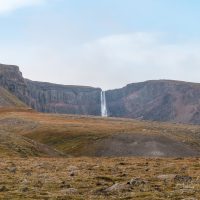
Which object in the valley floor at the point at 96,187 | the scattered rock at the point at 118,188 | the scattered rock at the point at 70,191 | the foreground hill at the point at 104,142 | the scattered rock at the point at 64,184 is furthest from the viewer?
the foreground hill at the point at 104,142

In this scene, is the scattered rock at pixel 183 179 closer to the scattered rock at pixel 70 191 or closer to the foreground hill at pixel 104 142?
the scattered rock at pixel 70 191

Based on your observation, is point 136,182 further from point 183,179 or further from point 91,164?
point 91,164

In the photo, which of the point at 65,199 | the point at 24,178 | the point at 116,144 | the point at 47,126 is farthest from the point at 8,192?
the point at 47,126

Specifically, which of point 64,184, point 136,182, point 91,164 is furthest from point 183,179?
point 91,164

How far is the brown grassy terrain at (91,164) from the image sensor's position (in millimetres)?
25406

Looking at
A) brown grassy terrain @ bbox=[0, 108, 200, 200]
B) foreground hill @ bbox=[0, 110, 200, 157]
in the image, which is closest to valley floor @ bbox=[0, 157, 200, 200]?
brown grassy terrain @ bbox=[0, 108, 200, 200]

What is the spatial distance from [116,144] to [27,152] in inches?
1387

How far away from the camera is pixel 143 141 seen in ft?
355

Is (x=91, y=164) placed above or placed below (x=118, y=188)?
below

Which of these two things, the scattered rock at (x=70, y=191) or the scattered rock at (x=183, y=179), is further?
the scattered rock at (x=183, y=179)

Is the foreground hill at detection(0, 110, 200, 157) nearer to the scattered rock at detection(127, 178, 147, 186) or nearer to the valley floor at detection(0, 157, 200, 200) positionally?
the valley floor at detection(0, 157, 200, 200)

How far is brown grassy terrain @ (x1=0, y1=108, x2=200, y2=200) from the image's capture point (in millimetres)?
25406

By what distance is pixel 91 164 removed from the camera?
159ft

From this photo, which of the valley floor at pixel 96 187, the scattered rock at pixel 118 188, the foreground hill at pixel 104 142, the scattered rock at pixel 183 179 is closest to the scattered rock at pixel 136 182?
the valley floor at pixel 96 187
